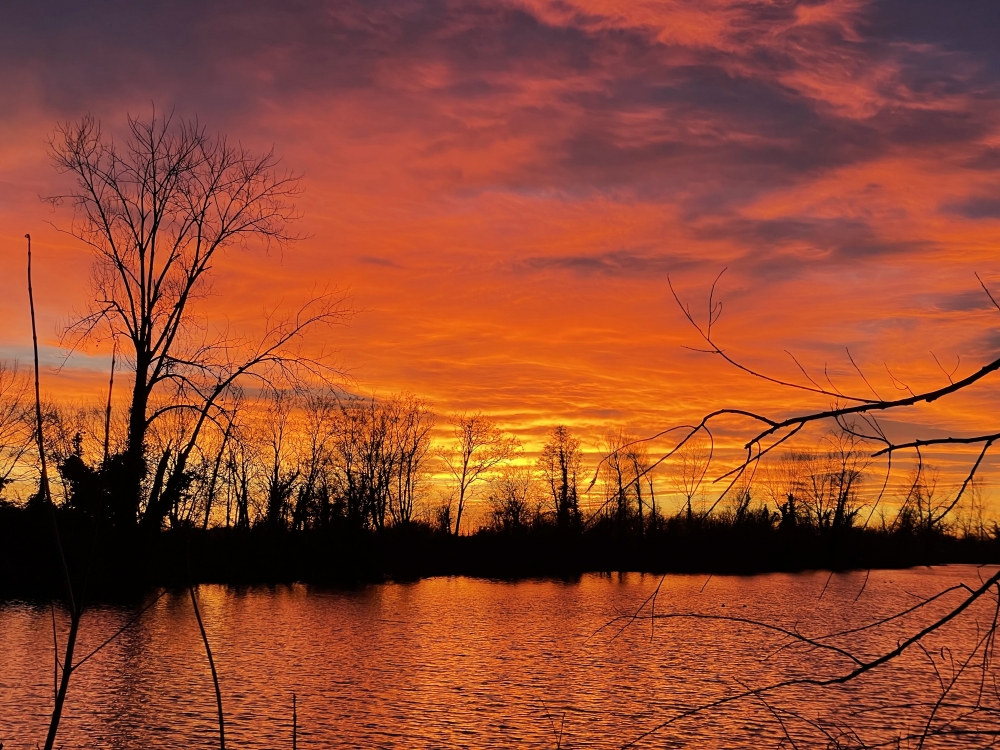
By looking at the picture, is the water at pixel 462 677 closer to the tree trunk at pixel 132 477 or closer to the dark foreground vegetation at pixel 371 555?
the dark foreground vegetation at pixel 371 555

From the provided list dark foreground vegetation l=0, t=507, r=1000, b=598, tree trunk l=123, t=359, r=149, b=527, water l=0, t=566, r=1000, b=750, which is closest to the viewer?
tree trunk l=123, t=359, r=149, b=527

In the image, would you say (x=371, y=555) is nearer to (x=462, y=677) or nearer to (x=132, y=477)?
(x=462, y=677)

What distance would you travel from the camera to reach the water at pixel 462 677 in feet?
57.1

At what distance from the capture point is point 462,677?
23.5m

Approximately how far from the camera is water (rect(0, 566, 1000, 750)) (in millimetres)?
17391

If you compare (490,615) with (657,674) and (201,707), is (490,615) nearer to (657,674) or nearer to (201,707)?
(657,674)

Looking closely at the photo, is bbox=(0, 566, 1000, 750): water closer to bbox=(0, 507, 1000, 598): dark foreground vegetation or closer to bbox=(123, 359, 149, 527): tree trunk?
bbox=(0, 507, 1000, 598): dark foreground vegetation

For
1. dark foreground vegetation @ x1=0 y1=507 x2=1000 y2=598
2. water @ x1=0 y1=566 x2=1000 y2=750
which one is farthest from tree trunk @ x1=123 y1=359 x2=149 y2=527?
dark foreground vegetation @ x1=0 y1=507 x2=1000 y2=598

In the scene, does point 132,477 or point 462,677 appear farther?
point 462,677

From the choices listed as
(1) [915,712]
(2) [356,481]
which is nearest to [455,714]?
(1) [915,712]

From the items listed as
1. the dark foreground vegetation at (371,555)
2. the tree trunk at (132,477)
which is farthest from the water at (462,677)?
the tree trunk at (132,477)

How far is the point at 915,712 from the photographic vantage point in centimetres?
1888

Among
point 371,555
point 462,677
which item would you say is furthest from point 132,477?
point 371,555

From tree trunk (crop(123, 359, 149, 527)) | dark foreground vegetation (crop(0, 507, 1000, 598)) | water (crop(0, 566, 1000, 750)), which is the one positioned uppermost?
tree trunk (crop(123, 359, 149, 527))
